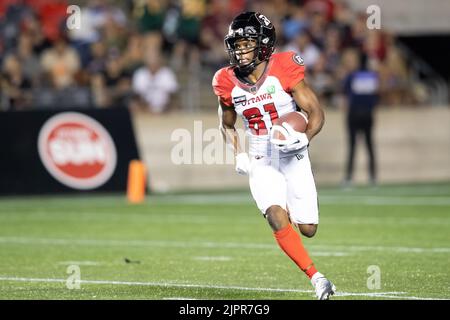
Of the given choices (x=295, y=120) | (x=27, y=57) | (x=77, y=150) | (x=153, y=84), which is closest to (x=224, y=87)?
(x=295, y=120)

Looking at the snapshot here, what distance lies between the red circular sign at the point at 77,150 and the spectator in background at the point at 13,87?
3.01ft

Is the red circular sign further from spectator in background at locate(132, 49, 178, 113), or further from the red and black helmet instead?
the red and black helmet

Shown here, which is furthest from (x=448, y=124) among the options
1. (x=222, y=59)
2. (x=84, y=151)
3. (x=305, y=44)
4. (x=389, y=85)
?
(x=84, y=151)

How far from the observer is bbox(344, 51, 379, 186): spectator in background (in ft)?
61.8

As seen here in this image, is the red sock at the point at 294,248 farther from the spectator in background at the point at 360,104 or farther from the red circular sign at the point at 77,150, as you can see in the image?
the spectator in background at the point at 360,104

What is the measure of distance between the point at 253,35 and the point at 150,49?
1125cm

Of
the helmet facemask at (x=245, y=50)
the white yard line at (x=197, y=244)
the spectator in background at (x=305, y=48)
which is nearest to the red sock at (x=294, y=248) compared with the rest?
the helmet facemask at (x=245, y=50)

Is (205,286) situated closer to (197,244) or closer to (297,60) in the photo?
(297,60)

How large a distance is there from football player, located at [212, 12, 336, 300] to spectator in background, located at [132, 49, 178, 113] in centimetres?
1056

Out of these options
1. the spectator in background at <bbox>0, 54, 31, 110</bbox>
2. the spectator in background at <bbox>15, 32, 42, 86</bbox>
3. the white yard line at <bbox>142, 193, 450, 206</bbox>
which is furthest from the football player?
the spectator in background at <bbox>15, 32, 42, 86</bbox>

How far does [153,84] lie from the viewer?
63.4 feet

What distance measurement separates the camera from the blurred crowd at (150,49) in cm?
1883
